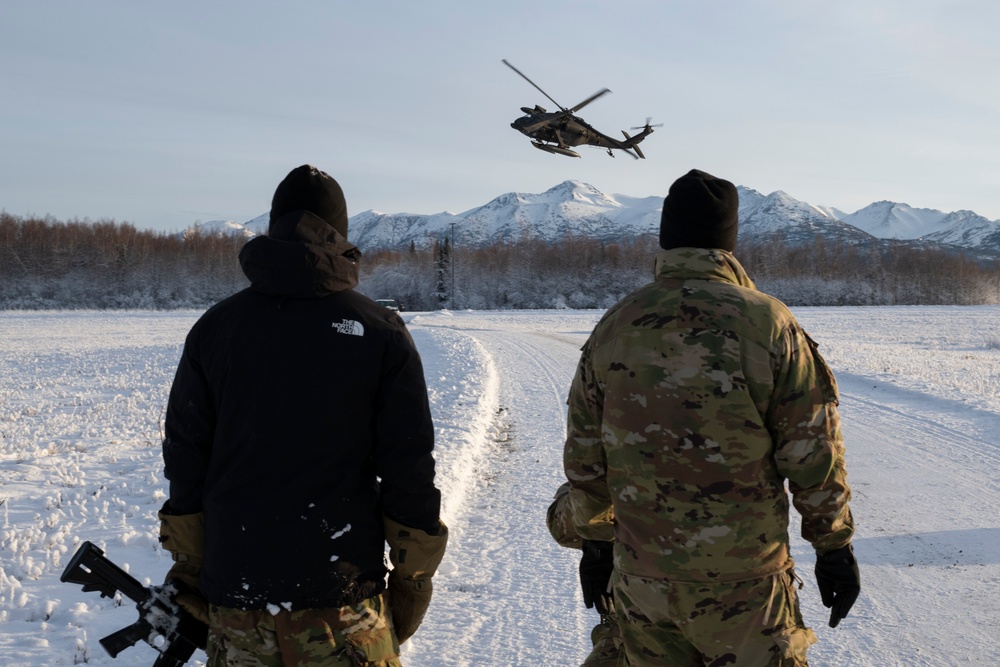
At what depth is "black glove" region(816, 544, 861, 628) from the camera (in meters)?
2.55

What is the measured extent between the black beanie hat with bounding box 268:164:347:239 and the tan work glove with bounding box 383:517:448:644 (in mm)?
1100

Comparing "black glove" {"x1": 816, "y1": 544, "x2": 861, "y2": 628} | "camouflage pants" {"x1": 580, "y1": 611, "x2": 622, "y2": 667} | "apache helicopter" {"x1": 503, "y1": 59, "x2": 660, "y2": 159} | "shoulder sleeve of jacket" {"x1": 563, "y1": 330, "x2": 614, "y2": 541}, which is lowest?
"camouflage pants" {"x1": 580, "y1": 611, "x2": 622, "y2": 667}

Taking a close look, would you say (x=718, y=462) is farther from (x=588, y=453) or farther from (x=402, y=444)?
(x=402, y=444)

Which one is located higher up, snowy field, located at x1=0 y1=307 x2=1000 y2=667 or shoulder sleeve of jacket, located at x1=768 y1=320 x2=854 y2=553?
shoulder sleeve of jacket, located at x1=768 y1=320 x2=854 y2=553

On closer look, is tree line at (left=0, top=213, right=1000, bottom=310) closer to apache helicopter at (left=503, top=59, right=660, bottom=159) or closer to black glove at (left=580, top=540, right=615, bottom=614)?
apache helicopter at (left=503, top=59, right=660, bottom=159)

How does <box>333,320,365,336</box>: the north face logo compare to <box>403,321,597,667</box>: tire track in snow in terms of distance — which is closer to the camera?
<box>333,320,365,336</box>: the north face logo

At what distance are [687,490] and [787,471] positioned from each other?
35cm

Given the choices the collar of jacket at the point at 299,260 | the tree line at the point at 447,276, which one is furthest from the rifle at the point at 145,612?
the tree line at the point at 447,276

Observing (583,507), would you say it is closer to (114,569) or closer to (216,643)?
(216,643)

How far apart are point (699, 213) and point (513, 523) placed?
15.3 feet

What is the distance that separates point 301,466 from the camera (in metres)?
2.40

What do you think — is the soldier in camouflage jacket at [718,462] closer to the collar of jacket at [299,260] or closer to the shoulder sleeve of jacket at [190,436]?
the collar of jacket at [299,260]

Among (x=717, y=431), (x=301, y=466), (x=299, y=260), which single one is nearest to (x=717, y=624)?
(x=717, y=431)

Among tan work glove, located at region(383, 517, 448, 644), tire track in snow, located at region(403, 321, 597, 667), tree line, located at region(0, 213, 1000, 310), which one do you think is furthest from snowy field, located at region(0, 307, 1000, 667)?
tree line, located at region(0, 213, 1000, 310)
